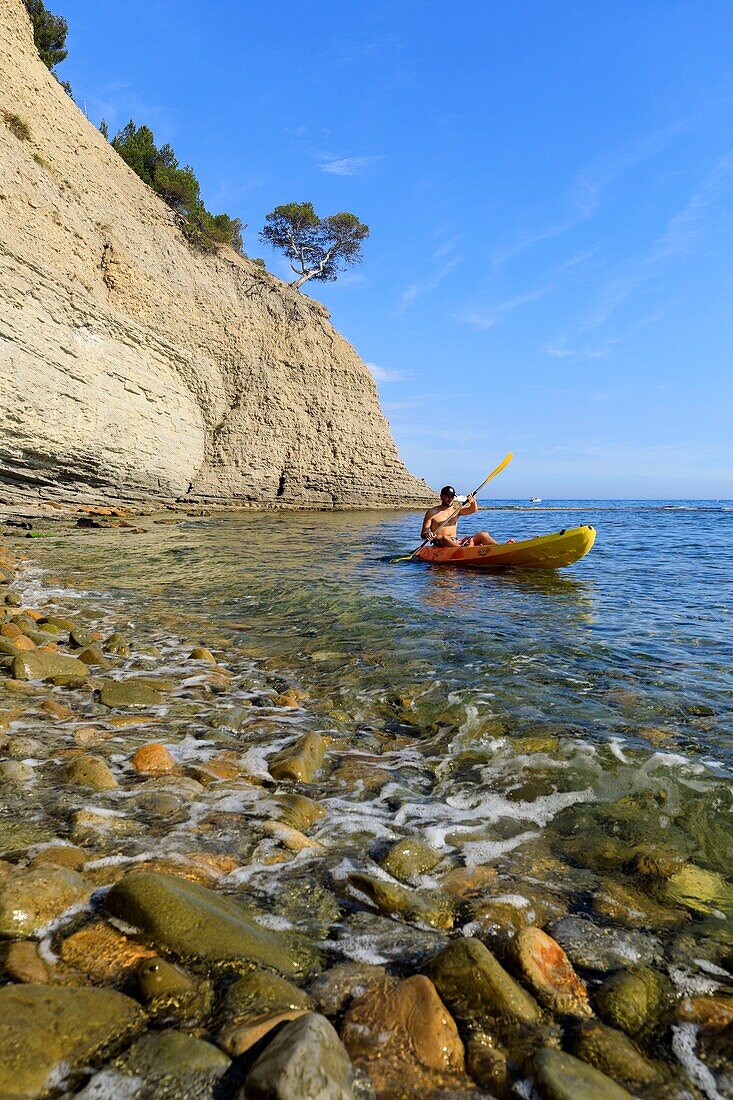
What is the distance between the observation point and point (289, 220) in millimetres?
43406

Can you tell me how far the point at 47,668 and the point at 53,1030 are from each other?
12.3 feet

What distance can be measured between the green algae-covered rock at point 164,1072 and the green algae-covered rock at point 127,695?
10.1ft

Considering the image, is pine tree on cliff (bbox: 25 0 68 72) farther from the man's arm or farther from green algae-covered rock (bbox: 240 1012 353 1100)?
green algae-covered rock (bbox: 240 1012 353 1100)

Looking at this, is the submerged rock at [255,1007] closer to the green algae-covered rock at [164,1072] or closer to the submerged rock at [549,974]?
the green algae-covered rock at [164,1072]

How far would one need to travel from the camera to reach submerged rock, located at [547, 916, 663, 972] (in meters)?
2.02

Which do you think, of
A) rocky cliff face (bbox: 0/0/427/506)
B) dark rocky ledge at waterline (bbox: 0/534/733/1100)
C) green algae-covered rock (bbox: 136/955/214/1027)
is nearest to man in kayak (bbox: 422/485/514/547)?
dark rocky ledge at waterline (bbox: 0/534/733/1100)

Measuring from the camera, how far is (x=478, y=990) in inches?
67.7

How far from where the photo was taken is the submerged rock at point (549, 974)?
1.79 m

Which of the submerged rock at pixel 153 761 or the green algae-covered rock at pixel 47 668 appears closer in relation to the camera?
the submerged rock at pixel 153 761

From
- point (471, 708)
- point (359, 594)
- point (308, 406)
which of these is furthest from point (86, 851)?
point (308, 406)

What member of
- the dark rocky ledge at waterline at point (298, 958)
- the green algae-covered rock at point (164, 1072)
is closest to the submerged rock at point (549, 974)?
the dark rocky ledge at waterline at point (298, 958)

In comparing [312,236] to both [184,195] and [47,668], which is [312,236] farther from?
[47,668]

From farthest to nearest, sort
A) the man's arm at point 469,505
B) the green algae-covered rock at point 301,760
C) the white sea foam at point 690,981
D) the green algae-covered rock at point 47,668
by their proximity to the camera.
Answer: the man's arm at point 469,505 → the green algae-covered rock at point 47,668 → the green algae-covered rock at point 301,760 → the white sea foam at point 690,981

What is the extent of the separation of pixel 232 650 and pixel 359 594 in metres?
3.49
